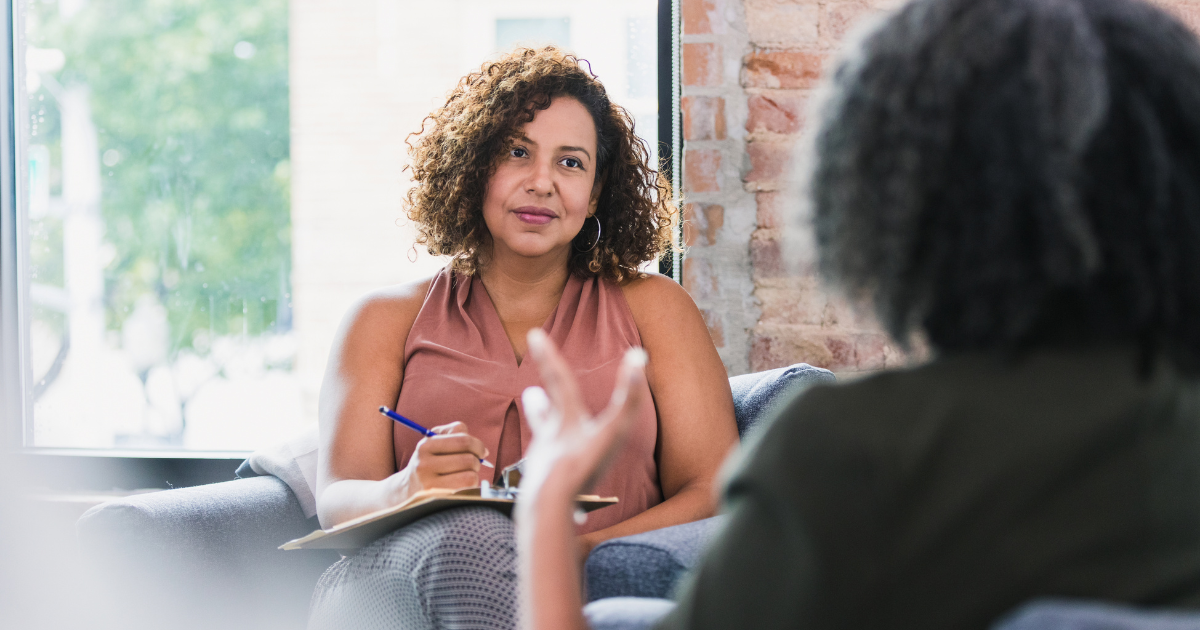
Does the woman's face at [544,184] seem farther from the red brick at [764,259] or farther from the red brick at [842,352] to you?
the red brick at [842,352]

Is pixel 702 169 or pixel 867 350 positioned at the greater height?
pixel 702 169

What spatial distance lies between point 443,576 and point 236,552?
0.55 m

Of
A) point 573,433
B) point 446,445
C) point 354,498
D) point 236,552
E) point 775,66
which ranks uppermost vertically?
point 775,66

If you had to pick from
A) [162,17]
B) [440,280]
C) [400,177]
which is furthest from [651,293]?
[162,17]

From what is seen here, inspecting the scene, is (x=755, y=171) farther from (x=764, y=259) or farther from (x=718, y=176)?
(x=764, y=259)

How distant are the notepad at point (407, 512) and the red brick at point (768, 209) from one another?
0.90 metres

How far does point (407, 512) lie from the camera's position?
1086mm

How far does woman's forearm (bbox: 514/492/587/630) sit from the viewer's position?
596 millimetres

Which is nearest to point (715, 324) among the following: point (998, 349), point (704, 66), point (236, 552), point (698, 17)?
point (704, 66)

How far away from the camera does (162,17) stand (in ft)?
7.16

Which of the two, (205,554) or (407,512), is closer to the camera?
(407,512)

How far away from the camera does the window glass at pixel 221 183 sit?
2.11 m

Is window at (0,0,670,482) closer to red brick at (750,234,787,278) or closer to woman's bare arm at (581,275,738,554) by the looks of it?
red brick at (750,234,787,278)

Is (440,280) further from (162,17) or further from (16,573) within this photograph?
(16,573)
